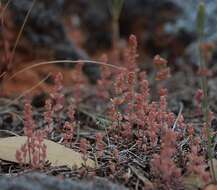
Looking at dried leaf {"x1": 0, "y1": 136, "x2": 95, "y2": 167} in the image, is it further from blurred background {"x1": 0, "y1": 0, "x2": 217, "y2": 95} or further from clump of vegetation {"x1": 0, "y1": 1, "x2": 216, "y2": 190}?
blurred background {"x1": 0, "y1": 0, "x2": 217, "y2": 95}

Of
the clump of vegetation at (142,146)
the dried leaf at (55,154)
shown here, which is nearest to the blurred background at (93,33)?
the clump of vegetation at (142,146)

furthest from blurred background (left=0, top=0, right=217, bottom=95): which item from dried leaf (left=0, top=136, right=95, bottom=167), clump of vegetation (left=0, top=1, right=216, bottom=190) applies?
dried leaf (left=0, top=136, right=95, bottom=167)

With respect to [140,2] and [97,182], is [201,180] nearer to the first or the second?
[97,182]

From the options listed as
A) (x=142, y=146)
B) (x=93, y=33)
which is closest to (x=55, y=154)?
(x=142, y=146)

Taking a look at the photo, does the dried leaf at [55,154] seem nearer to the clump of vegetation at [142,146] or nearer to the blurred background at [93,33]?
the clump of vegetation at [142,146]

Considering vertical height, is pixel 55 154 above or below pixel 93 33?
below

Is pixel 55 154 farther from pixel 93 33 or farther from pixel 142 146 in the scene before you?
pixel 93 33
